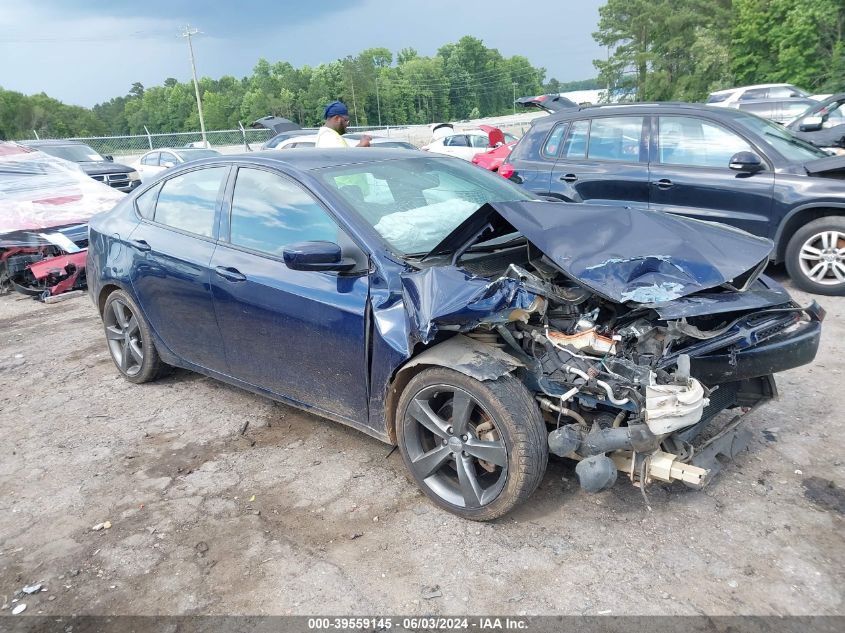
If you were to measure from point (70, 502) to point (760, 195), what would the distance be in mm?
6068

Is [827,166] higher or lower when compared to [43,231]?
higher

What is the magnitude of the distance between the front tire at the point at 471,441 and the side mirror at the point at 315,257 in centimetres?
69

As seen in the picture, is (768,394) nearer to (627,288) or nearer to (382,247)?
(627,288)

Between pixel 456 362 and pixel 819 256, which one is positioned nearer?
pixel 456 362

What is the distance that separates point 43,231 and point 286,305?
20.7ft

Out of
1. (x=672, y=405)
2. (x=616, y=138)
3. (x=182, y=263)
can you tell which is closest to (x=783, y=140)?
(x=616, y=138)

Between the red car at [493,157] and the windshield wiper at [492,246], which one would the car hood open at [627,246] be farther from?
the red car at [493,157]

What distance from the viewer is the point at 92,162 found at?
53.5 feet

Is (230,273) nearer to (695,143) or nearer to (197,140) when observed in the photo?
(695,143)

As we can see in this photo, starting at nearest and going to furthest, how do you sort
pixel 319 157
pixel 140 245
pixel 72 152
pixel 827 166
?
pixel 319 157 < pixel 140 245 < pixel 827 166 < pixel 72 152

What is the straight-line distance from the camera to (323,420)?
416cm

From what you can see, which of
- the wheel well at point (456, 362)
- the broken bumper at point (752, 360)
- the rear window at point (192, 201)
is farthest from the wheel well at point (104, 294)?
the broken bumper at point (752, 360)

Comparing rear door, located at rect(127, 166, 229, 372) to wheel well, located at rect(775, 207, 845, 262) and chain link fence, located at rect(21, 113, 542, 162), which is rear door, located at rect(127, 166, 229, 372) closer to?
wheel well, located at rect(775, 207, 845, 262)

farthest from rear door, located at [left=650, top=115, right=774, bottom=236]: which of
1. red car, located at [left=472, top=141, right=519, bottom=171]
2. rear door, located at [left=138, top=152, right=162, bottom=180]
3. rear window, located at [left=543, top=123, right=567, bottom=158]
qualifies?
rear door, located at [left=138, top=152, right=162, bottom=180]
